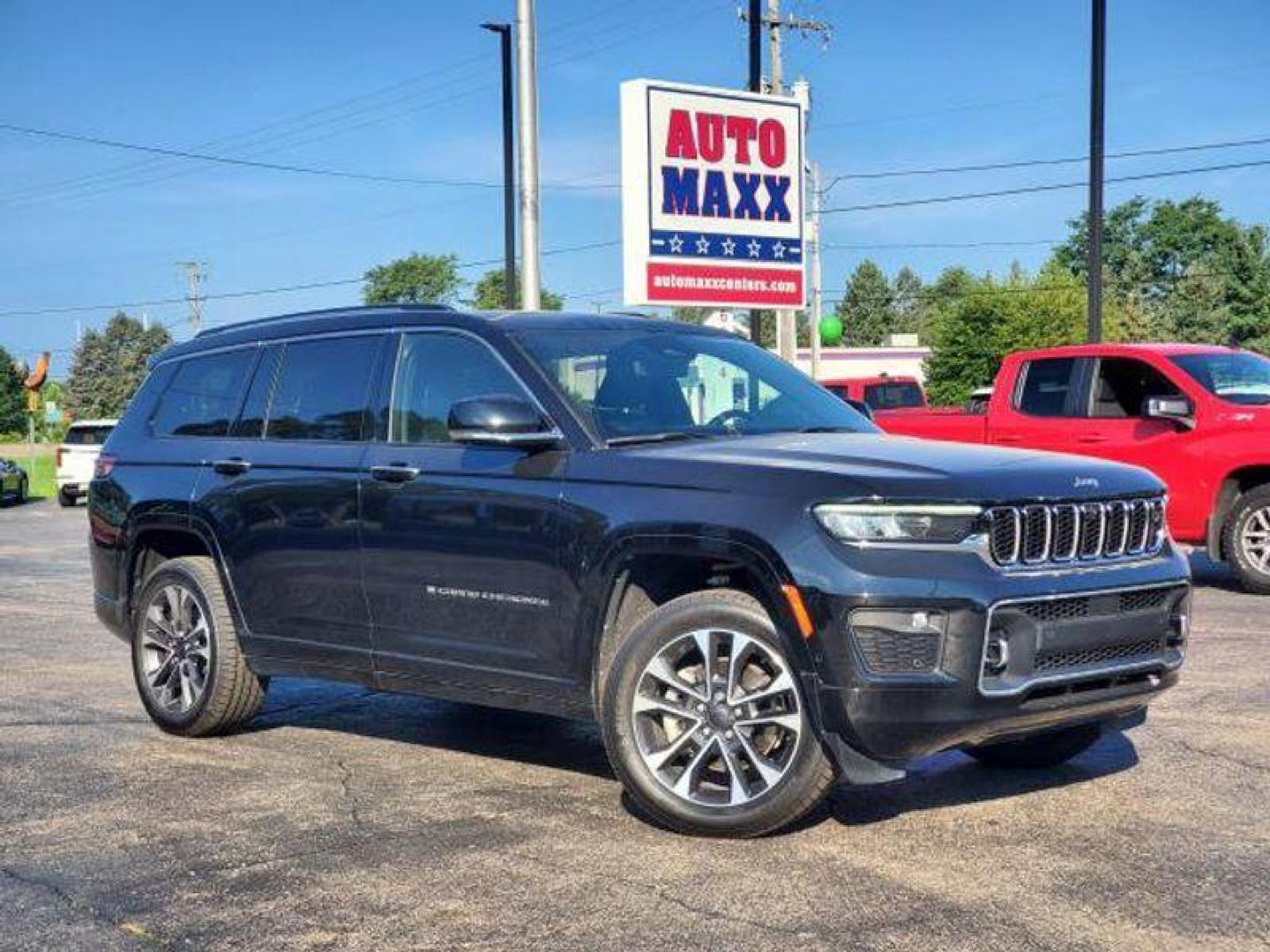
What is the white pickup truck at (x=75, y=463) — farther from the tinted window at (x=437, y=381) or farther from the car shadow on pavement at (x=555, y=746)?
the tinted window at (x=437, y=381)

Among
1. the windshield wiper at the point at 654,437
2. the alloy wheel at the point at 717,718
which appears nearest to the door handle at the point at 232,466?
the windshield wiper at the point at 654,437

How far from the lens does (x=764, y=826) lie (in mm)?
5051

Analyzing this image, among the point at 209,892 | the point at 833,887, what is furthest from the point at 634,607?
the point at 209,892

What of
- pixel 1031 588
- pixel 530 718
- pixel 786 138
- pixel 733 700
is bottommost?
pixel 530 718

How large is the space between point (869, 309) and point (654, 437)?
13631cm

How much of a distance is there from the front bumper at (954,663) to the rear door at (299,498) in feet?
7.32

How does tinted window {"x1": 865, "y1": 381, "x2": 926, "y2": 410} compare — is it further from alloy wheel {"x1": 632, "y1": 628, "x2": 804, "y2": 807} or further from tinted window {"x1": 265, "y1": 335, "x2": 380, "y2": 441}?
alloy wheel {"x1": 632, "y1": 628, "x2": 804, "y2": 807}

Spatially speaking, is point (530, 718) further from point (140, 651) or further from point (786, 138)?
point (786, 138)

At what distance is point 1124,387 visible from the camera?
1251 centimetres

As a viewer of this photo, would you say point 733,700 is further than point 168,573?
No

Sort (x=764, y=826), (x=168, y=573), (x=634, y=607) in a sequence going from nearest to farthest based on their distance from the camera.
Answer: (x=764, y=826), (x=634, y=607), (x=168, y=573)

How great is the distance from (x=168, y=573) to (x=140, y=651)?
43cm

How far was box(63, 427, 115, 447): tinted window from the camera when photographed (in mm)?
34094

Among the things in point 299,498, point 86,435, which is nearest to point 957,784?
point 299,498
